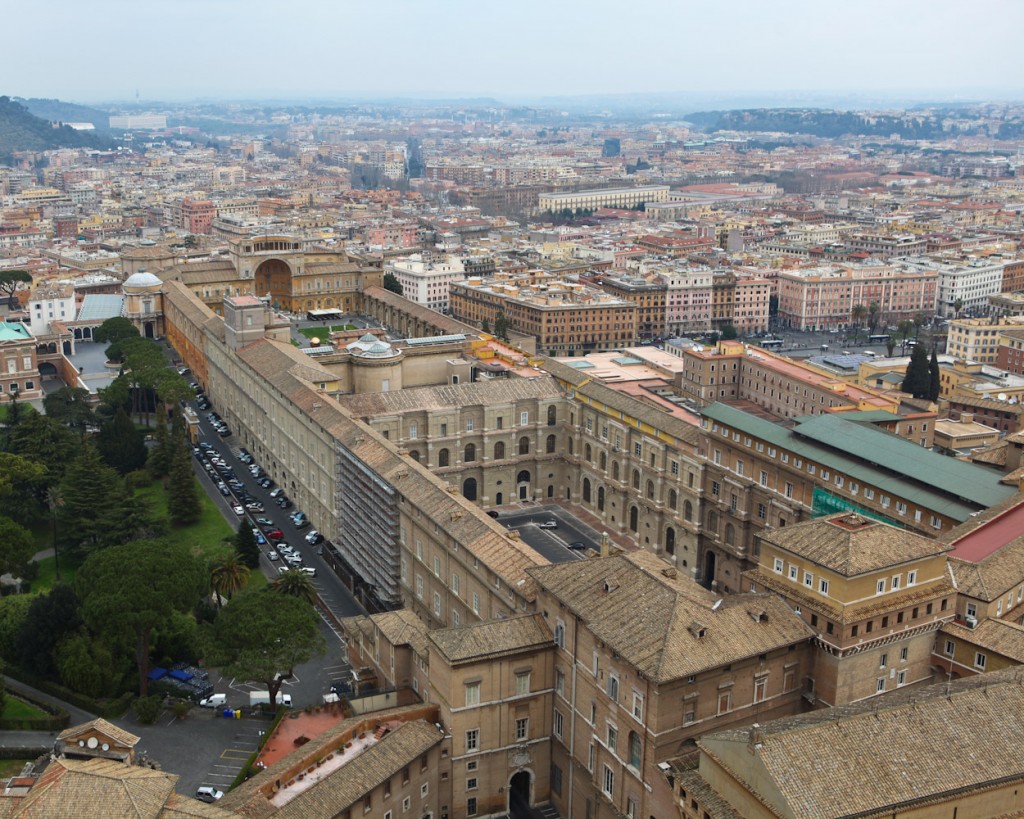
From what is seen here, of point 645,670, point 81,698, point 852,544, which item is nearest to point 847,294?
point 852,544

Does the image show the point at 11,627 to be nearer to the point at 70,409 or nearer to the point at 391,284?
the point at 70,409

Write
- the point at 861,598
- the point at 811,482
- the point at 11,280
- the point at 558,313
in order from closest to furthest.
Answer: the point at 861,598 → the point at 811,482 → the point at 558,313 → the point at 11,280

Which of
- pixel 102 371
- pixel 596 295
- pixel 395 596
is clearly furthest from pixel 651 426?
pixel 596 295

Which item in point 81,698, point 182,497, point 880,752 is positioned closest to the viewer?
point 880,752

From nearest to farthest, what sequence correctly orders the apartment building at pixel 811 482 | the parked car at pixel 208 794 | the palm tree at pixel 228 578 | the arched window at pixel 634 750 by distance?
the arched window at pixel 634 750 < the parked car at pixel 208 794 < the apartment building at pixel 811 482 < the palm tree at pixel 228 578

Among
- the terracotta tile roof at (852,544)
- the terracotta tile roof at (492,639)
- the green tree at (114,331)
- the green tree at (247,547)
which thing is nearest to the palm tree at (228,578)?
the green tree at (247,547)

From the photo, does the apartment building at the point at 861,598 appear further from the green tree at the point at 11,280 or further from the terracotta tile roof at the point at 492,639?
the green tree at the point at 11,280

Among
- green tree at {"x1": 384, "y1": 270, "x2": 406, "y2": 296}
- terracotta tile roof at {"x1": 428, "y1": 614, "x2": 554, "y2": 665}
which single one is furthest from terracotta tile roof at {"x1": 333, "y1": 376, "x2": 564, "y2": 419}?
green tree at {"x1": 384, "y1": 270, "x2": 406, "y2": 296}
